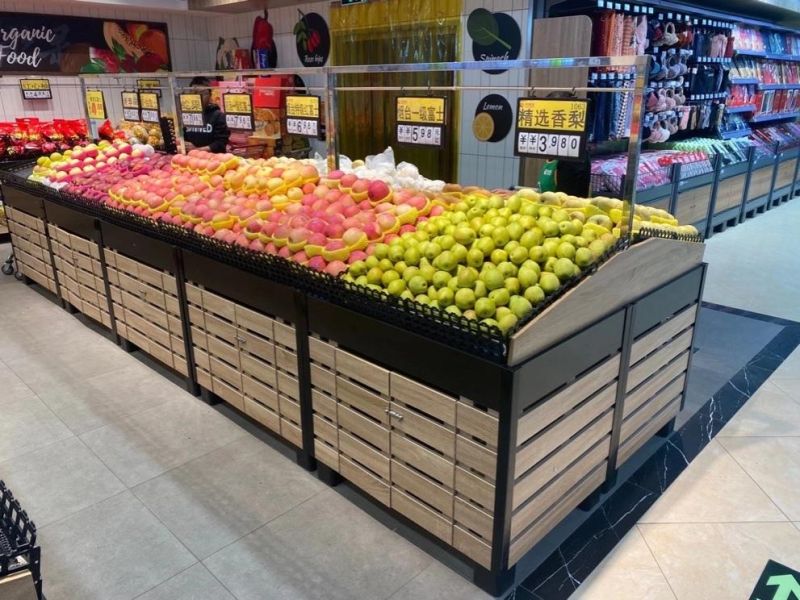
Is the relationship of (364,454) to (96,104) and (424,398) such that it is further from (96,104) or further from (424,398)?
(96,104)

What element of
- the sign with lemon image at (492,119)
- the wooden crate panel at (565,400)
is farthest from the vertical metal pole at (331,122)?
the sign with lemon image at (492,119)

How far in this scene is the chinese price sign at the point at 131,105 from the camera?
5609 mm

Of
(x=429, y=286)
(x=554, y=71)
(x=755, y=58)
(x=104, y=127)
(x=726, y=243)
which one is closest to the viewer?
(x=429, y=286)

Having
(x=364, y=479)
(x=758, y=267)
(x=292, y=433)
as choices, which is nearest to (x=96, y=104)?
(x=292, y=433)

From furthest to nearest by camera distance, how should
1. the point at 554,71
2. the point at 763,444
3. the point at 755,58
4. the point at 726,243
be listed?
the point at 755,58 → the point at 726,243 → the point at 554,71 → the point at 763,444

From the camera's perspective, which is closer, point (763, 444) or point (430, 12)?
point (763, 444)

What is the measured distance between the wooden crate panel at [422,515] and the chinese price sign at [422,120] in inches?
69.4

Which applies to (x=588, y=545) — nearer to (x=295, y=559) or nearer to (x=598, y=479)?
(x=598, y=479)

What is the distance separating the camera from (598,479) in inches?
105

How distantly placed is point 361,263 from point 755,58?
28.3 ft

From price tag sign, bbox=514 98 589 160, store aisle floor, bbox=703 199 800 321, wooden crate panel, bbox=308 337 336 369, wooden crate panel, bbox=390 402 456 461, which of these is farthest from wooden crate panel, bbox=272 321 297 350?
store aisle floor, bbox=703 199 800 321

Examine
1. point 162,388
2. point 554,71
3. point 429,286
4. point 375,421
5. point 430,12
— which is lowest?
point 162,388

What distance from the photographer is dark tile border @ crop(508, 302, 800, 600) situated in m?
2.33

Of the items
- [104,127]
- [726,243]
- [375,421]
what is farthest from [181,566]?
[726,243]
